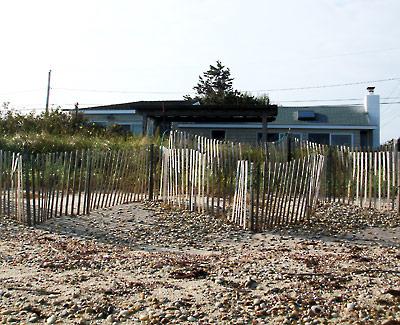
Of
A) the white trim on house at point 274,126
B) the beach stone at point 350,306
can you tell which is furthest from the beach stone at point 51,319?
the white trim on house at point 274,126

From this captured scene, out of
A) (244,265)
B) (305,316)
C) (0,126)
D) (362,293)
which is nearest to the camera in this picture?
(305,316)

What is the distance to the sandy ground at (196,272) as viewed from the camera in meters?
5.25

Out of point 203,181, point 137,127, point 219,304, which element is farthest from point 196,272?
point 137,127

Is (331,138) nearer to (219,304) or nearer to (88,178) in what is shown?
(88,178)

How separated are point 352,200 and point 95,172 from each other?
6.00 meters

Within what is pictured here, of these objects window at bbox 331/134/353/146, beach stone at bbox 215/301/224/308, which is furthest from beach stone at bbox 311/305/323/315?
window at bbox 331/134/353/146

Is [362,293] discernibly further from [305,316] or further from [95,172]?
[95,172]

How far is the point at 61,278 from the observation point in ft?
21.8

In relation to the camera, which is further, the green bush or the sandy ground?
the green bush

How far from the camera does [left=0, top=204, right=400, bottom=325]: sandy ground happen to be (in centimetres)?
525

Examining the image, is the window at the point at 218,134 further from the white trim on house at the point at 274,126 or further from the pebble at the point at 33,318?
the pebble at the point at 33,318

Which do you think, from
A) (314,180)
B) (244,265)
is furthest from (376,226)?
(244,265)

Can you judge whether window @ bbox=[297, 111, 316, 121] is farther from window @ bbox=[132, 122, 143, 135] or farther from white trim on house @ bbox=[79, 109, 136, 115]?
white trim on house @ bbox=[79, 109, 136, 115]

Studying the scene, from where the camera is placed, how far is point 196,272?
672cm
